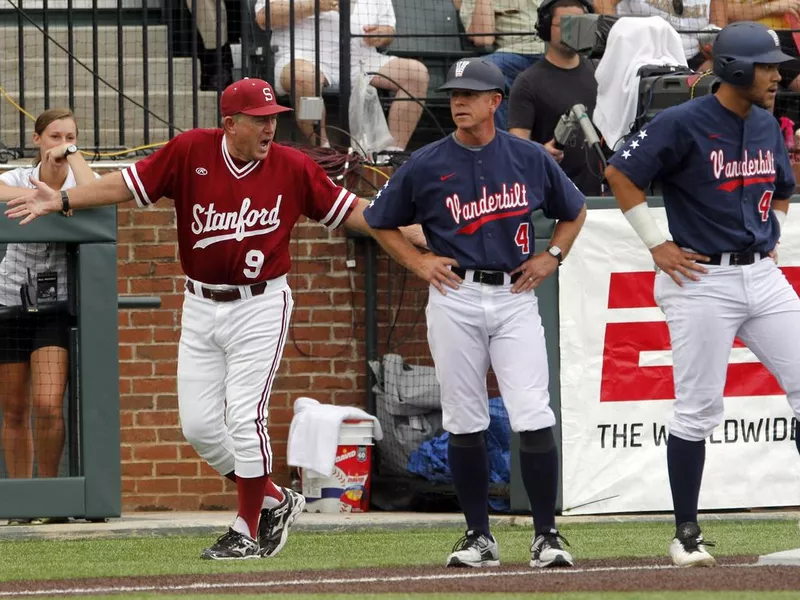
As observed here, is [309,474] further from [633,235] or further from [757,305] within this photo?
[757,305]

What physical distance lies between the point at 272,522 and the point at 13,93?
441cm

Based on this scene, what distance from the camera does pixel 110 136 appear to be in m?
9.69

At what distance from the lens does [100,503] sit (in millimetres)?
7398

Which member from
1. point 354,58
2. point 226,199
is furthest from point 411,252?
point 354,58

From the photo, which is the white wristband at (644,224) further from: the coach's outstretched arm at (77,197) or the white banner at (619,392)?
the white banner at (619,392)

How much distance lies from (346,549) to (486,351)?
1.36m

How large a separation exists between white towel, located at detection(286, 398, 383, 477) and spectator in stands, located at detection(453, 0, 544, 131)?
7.96 feet

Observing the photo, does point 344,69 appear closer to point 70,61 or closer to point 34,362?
point 70,61

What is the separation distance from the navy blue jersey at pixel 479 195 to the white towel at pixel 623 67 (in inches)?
114

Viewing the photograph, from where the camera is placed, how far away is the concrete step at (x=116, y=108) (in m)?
9.70

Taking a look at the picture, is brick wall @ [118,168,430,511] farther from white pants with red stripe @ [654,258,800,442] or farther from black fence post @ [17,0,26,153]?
white pants with red stripe @ [654,258,800,442]

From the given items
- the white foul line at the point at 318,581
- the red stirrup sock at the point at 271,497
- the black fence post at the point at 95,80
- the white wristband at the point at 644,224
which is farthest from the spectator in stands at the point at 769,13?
the white foul line at the point at 318,581

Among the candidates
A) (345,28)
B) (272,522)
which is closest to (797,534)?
(272,522)

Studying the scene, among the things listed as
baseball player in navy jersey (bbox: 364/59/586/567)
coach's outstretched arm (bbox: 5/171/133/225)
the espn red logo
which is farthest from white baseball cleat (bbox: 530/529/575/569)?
the espn red logo
